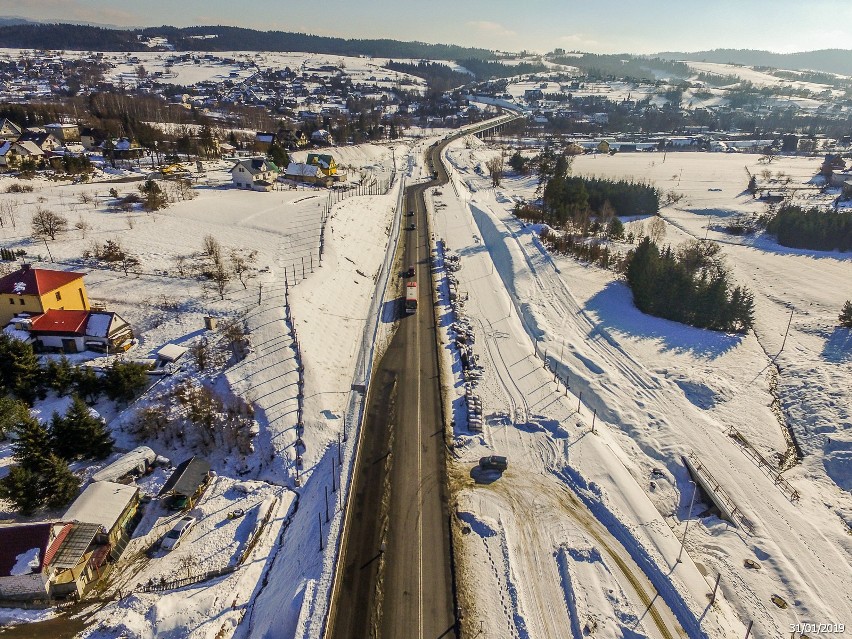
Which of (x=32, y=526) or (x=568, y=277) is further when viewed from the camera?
(x=568, y=277)

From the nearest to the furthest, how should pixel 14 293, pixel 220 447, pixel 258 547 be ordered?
pixel 258 547 → pixel 220 447 → pixel 14 293

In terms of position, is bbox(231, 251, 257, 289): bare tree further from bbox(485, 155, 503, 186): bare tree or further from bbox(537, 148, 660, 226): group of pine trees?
bbox(485, 155, 503, 186): bare tree

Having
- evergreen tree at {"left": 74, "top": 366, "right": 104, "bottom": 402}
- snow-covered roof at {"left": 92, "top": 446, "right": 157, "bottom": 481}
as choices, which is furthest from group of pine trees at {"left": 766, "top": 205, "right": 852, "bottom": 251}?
evergreen tree at {"left": 74, "top": 366, "right": 104, "bottom": 402}

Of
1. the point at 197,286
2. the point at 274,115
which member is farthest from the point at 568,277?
the point at 274,115

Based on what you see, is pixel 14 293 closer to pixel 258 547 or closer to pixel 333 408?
pixel 333 408

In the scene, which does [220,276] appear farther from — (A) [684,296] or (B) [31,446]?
(A) [684,296]

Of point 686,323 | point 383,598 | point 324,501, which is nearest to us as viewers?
point 383,598

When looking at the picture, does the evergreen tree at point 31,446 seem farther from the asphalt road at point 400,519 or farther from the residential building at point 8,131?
the residential building at point 8,131
